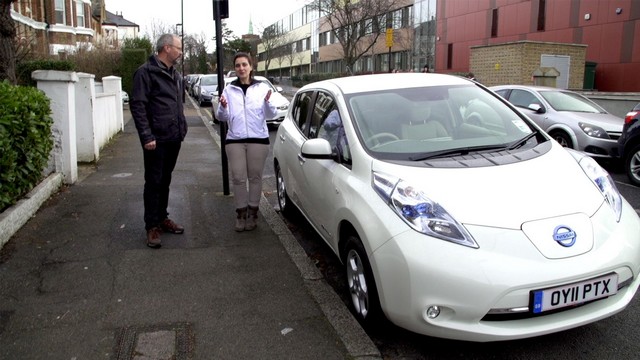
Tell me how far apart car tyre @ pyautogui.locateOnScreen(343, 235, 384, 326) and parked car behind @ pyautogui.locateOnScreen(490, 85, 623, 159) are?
7.02 metres

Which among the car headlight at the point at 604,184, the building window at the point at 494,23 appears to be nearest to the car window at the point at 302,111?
the car headlight at the point at 604,184

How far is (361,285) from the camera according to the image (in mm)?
3328

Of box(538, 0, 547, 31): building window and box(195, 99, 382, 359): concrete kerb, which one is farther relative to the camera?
box(538, 0, 547, 31): building window

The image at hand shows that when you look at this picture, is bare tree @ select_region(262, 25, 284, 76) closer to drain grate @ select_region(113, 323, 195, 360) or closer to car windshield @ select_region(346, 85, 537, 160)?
car windshield @ select_region(346, 85, 537, 160)

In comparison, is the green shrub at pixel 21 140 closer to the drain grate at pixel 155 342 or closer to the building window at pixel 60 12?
the drain grate at pixel 155 342

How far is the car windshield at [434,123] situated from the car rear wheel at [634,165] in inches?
179

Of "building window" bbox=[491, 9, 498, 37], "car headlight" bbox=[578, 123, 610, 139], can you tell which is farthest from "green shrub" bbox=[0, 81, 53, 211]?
"building window" bbox=[491, 9, 498, 37]

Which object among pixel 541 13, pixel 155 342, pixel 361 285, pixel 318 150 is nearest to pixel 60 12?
pixel 541 13

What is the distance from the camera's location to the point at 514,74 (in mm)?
20781

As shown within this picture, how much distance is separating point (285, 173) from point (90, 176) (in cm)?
391

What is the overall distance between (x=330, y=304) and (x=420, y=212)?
46.6 inches

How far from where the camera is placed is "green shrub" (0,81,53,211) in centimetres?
480

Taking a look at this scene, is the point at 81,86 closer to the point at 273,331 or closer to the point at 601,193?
the point at 273,331

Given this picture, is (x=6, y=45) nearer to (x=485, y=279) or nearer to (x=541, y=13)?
(x=485, y=279)
